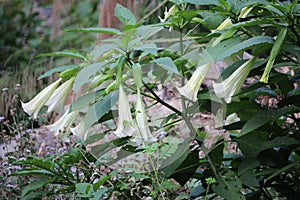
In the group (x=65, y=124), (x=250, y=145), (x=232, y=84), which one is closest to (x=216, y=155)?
(x=250, y=145)

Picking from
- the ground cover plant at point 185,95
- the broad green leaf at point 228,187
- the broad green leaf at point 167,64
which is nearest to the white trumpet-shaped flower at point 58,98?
the ground cover plant at point 185,95

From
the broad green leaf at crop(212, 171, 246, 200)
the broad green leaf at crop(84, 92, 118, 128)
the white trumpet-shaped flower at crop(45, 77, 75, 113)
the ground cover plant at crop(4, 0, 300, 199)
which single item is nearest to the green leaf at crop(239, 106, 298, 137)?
the ground cover plant at crop(4, 0, 300, 199)

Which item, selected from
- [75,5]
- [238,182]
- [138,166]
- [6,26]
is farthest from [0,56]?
[238,182]

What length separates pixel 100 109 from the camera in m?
1.07

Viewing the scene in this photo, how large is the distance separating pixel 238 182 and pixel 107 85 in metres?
0.35

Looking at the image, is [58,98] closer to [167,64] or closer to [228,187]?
[167,64]

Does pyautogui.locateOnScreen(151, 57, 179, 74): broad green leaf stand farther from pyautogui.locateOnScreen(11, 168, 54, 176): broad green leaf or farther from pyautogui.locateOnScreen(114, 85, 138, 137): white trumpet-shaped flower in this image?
pyautogui.locateOnScreen(11, 168, 54, 176): broad green leaf

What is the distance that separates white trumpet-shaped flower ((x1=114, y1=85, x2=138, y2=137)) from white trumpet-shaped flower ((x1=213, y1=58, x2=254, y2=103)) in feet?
0.57

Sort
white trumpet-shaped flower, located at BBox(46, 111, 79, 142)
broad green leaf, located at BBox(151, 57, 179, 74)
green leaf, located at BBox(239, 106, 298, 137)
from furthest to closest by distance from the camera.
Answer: white trumpet-shaped flower, located at BBox(46, 111, 79, 142), green leaf, located at BBox(239, 106, 298, 137), broad green leaf, located at BBox(151, 57, 179, 74)

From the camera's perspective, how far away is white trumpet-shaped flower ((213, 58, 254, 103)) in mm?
991

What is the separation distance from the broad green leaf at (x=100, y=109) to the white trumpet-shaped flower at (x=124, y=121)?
1.7 inches

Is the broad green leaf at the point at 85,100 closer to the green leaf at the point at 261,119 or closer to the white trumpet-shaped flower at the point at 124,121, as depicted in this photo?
the white trumpet-shaped flower at the point at 124,121

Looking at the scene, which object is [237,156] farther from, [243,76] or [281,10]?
[281,10]

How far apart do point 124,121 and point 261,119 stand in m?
0.28
